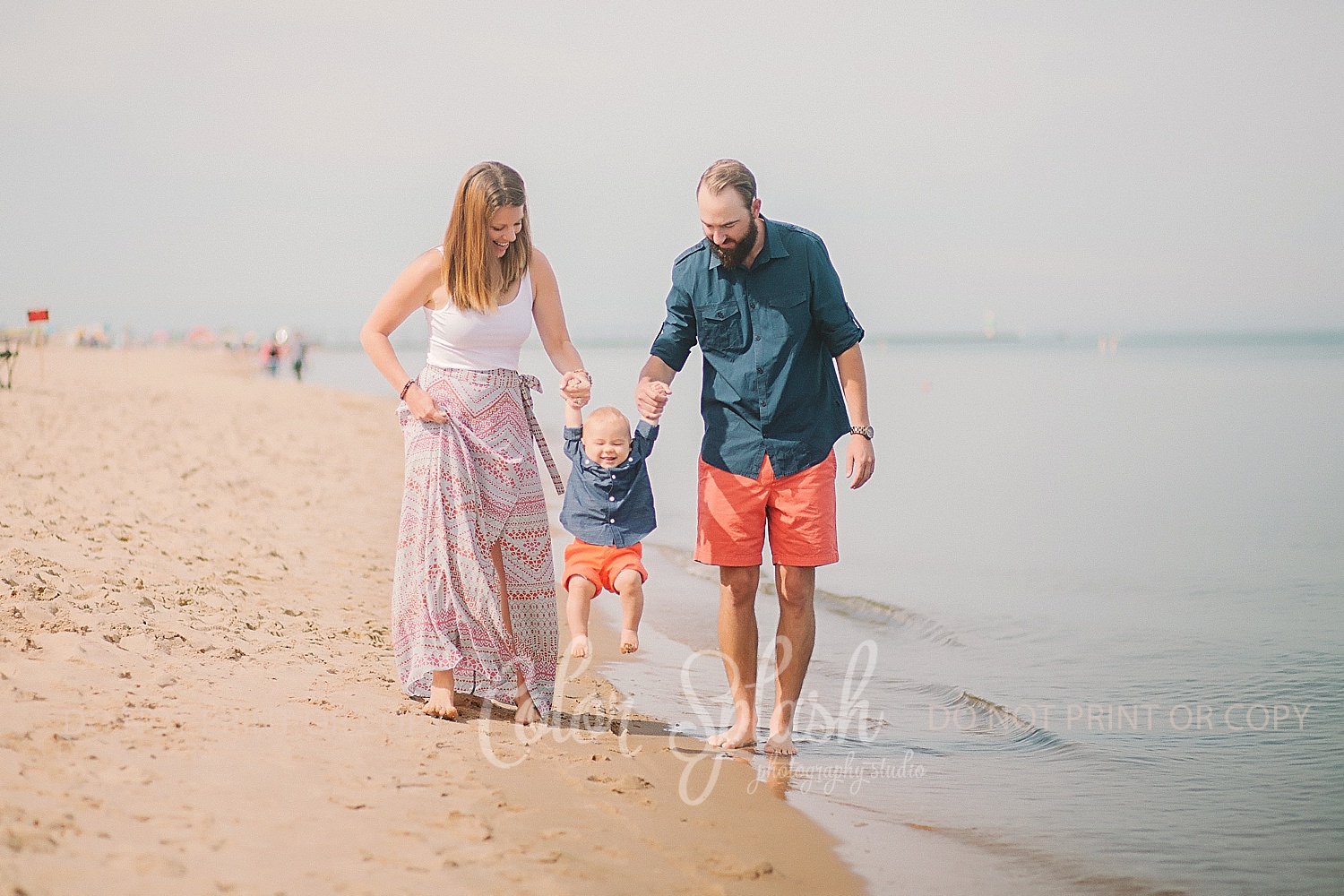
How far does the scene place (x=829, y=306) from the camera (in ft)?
12.9

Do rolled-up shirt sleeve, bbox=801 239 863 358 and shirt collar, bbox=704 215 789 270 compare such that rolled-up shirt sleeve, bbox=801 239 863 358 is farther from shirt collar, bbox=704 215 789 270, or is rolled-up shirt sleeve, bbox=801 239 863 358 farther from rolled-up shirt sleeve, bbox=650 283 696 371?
rolled-up shirt sleeve, bbox=650 283 696 371

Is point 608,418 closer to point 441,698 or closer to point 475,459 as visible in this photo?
point 475,459

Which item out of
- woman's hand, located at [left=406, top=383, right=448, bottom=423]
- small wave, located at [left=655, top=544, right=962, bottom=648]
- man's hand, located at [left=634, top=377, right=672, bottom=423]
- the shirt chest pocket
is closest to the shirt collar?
the shirt chest pocket

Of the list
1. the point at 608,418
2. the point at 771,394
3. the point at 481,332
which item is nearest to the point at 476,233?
the point at 481,332

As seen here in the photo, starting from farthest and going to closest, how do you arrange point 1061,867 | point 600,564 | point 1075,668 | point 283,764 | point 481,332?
point 1075,668
point 600,564
point 481,332
point 1061,867
point 283,764

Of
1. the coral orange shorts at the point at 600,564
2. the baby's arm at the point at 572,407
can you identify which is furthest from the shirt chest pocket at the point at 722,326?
the coral orange shorts at the point at 600,564

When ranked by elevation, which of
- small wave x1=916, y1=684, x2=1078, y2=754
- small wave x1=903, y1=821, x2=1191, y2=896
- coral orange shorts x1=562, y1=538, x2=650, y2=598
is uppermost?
coral orange shorts x1=562, y1=538, x2=650, y2=598

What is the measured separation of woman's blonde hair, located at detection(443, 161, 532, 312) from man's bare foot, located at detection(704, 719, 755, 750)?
1.81 meters

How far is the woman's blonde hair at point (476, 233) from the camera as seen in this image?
12.5ft

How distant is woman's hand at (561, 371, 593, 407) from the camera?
408 cm

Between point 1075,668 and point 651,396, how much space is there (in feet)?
11.3

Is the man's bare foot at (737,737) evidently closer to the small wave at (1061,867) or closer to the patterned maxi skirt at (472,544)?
the patterned maxi skirt at (472,544)

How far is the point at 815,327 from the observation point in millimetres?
3994

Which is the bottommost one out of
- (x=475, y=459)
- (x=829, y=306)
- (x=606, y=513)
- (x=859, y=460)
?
(x=606, y=513)
